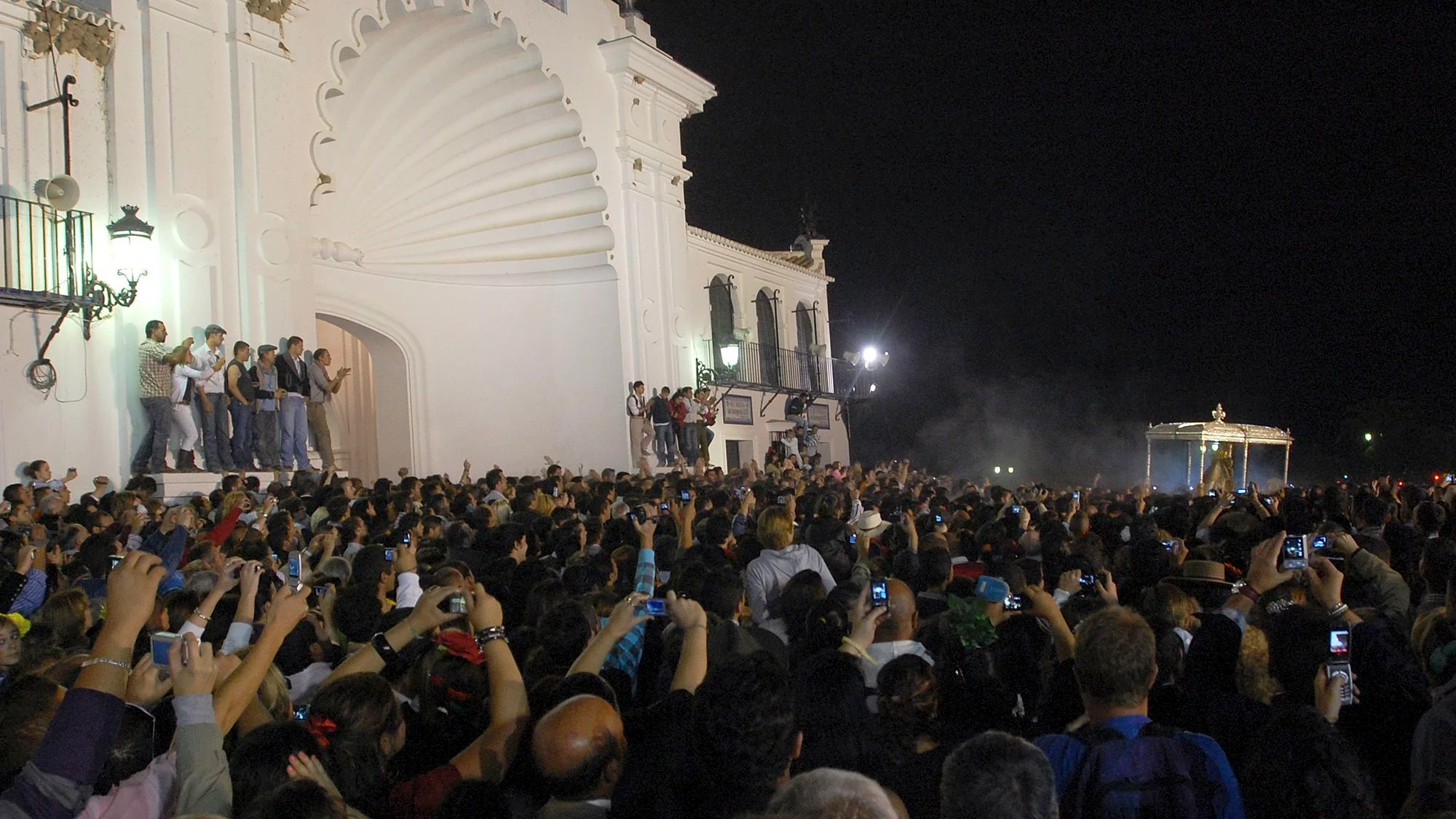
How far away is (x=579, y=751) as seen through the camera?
9.63 feet

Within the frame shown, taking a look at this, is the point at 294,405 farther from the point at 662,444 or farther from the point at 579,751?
the point at 579,751

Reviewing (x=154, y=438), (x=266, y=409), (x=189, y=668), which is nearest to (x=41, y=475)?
(x=154, y=438)

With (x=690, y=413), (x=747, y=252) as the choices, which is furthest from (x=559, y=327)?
(x=747, y=252)

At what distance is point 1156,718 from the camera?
13.0 feet

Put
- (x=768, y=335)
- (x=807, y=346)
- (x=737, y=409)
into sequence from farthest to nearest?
(x=807, y=346) → (x=768, y=335) → (x=737, y=409)

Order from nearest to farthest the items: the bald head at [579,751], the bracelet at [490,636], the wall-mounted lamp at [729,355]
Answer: the bald head at [579,751]
the bracelet at [490,636]
the wall-mounted lamp at [729,355]

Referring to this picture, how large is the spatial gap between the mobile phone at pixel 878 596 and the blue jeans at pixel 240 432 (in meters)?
10.1

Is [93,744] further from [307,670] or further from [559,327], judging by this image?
[559,327]

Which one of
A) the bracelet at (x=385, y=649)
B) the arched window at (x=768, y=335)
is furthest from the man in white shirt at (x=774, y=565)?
the arched window at (x=768, y=335)

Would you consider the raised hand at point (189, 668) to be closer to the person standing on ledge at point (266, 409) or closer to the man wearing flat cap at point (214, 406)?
the man wearing flat cap at point (214, 406)

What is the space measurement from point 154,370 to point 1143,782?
11.7 meters

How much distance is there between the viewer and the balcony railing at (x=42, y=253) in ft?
37.2

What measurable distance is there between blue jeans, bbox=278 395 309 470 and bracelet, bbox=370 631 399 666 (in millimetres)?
9968

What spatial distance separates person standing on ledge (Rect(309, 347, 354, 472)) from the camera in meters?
13.9
